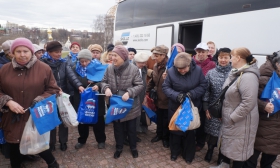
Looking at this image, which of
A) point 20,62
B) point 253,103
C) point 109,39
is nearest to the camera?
point 253,103

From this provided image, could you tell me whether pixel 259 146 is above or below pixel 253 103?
below

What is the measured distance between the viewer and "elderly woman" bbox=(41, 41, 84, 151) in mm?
3338

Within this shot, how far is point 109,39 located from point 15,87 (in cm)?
2403

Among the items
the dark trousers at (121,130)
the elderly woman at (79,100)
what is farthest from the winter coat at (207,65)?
the elderly woman at (79,100)

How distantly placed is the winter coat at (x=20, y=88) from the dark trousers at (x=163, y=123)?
220 cm

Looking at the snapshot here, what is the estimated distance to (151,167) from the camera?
3.26 meters

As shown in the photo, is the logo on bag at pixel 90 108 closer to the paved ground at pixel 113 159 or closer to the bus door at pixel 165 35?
the paved ground at pixel 113 159

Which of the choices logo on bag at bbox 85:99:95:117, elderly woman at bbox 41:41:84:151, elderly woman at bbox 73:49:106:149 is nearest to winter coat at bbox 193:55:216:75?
elderly woman at bbox 73:49:106:149

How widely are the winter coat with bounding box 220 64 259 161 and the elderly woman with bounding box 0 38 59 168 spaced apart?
242 cm

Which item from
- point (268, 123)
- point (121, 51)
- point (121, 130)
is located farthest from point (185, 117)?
point (121, 51)

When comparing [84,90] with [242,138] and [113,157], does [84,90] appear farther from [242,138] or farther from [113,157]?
[242,138]

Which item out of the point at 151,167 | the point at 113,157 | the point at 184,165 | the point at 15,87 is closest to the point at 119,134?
the point at 113,157

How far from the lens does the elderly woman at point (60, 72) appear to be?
11.0 feet

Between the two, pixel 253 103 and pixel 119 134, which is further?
pixel 119 134
